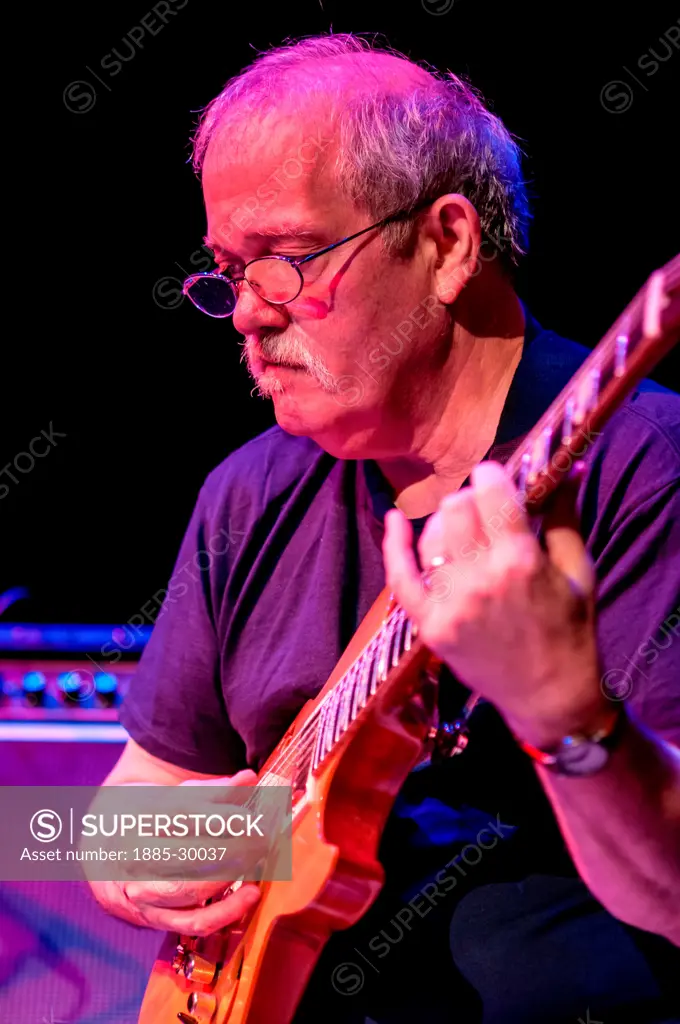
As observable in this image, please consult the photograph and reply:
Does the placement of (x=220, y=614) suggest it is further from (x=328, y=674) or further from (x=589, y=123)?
(x=589, y=123)

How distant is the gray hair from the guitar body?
55 cm

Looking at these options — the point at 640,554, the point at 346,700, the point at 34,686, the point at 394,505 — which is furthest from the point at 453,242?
the point at 34,686

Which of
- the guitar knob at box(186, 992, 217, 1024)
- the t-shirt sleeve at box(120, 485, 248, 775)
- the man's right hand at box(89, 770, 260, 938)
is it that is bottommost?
the guitar knob at box(186, 992, 217, 1024)

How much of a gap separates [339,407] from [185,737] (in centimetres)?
57

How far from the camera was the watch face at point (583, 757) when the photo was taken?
0.81 meters

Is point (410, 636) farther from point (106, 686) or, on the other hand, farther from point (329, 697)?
point (106, 686)

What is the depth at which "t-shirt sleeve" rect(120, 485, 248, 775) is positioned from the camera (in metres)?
1.55

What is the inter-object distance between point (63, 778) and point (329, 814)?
120cm

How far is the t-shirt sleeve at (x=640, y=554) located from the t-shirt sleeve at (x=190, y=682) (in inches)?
25.6

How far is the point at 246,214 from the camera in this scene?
1.33 meters

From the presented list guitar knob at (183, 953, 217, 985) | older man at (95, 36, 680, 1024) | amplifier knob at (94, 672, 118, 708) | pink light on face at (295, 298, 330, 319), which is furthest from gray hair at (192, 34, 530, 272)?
amplifier knob at (94, 672, 118, 708)

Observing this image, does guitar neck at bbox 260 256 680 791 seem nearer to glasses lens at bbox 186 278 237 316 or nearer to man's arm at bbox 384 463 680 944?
man's arm at bbox 384 463 680 944

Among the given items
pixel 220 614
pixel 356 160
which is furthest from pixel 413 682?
pixel 356 160

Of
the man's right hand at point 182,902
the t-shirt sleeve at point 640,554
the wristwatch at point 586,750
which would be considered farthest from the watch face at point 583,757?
the man's right hand at point 182,902
